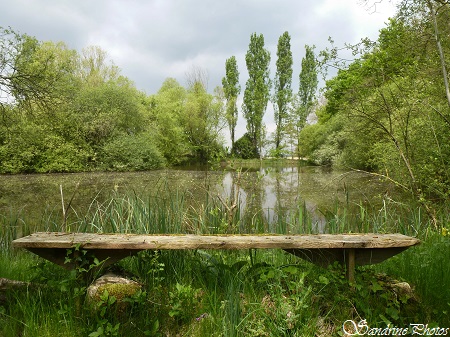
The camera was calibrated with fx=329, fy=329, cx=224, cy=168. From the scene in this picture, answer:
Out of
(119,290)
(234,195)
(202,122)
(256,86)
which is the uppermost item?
(256,86)

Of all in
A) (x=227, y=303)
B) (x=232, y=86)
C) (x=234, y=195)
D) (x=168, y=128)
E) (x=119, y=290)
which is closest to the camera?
(x=227, y=303)

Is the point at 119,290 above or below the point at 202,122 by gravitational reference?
below

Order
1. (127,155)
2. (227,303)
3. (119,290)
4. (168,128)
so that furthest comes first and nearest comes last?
(168,128) → (127,155) → (119,290) → (227,303)

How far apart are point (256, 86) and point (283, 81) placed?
3.58 m

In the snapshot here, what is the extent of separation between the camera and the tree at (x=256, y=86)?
122 feet

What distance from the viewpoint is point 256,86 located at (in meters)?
37.2

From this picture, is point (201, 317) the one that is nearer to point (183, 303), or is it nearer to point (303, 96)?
point (183, 303)

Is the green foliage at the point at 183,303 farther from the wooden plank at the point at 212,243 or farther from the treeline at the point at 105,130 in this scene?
the treeline at the point at 105,130

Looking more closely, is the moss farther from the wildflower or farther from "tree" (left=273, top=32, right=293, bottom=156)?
"tree" (left=273, top=32, right=293, bottom=156)

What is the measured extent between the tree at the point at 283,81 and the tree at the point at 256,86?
136 cm

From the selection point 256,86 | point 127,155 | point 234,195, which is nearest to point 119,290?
point 234,195

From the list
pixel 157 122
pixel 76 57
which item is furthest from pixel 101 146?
pixel 76 57

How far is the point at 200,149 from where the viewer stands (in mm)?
36156

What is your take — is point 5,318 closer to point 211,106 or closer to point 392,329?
point 392,329
